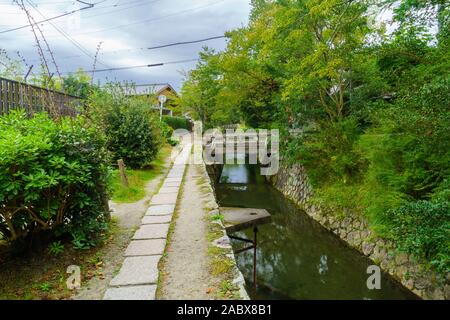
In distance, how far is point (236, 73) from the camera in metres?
13.0

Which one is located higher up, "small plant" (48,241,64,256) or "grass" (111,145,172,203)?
"grass" (111,145,172,203)

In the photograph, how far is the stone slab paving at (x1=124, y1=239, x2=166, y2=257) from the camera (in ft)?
12.9

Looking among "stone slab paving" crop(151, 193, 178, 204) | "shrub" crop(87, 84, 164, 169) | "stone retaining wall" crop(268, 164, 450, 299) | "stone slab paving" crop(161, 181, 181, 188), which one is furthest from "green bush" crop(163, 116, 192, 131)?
"stone slab paving" crop(151, 193, 178, 204)

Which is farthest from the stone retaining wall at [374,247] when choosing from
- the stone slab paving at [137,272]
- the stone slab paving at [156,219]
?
the stone slab paving at [137,272]

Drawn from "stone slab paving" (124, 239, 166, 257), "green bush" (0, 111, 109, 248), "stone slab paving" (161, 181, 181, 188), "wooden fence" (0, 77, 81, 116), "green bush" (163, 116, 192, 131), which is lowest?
"stone slab paving" (124, 239, 166, 257)

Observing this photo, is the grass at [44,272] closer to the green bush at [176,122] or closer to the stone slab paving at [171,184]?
the stone slab paving at [171,184]

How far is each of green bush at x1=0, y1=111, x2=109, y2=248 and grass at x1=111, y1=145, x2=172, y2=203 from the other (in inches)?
37.4

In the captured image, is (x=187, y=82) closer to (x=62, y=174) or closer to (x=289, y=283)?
(x=289, y=283)

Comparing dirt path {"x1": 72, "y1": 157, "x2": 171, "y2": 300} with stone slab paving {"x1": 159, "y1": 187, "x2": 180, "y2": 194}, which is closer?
dirt path {"x1": 72, "y1": 157, "x2": 171, "y2": 300}

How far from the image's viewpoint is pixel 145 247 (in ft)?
13.5

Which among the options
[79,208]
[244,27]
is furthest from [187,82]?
[79,208]

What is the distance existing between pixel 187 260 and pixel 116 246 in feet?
3.67

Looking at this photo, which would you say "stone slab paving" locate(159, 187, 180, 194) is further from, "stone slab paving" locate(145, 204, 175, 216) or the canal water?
the canal water
